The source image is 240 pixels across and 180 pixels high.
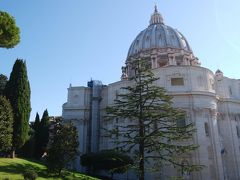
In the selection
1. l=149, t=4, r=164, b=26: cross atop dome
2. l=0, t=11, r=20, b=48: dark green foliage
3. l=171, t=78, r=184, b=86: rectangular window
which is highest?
l=149, t=4, r=164, b=26: cross atop dome

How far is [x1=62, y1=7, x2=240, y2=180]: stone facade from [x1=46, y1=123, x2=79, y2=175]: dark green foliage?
12.7 m

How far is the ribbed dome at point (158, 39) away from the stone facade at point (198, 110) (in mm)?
15811

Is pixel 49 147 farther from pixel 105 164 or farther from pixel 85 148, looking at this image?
pixel 85 148

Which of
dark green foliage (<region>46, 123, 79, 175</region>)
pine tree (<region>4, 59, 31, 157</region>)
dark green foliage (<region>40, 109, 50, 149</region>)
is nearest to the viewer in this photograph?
dark green foliage (<region>46, 123, 79, 175</region>)

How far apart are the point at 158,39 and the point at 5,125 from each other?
41.2 m

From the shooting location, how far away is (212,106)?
35.9 meters

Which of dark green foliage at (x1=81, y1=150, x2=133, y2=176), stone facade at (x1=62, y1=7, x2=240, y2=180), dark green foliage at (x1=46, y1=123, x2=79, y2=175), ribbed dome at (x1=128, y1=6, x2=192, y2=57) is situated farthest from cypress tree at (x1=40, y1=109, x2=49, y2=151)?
ribbed dome at (x1=128, y1=6, x2=192, y2=57)

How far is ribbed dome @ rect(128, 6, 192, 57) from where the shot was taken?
56.6 metres

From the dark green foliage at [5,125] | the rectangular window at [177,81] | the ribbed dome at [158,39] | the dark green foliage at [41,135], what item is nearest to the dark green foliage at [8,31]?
the dark green foliage at [5,125]

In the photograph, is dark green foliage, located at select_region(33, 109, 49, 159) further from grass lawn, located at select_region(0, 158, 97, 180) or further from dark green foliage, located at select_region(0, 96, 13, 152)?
dark green foliage, located at select_region(0, 96, 13, 152)

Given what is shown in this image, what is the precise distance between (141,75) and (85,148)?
23385mm

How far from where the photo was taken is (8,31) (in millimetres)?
17891

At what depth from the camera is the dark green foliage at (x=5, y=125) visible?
22.4 metres

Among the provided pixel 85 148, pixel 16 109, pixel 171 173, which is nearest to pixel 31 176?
pixel 16 109
